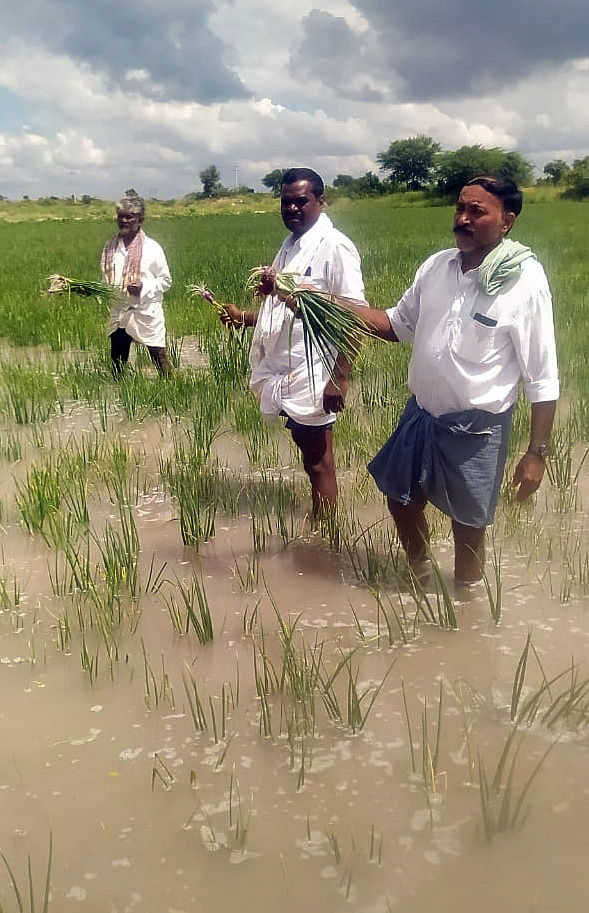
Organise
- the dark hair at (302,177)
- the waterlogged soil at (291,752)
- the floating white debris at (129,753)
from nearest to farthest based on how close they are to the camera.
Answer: the waterlogged soil at (291,752)
the floating white debris at (129,753)
the dark hair at (302,177)

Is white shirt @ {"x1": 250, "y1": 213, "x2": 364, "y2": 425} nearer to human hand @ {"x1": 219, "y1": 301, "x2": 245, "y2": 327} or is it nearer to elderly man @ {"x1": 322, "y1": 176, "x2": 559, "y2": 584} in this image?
human hand @ {"x1": 219, "y1": 301, "x2": 245, "y2": 327}

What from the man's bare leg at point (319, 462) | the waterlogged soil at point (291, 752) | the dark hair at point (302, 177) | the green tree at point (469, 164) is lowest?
the waterlogged soil at point (291, 752)

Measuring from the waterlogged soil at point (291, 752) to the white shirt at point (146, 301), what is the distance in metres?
2.78

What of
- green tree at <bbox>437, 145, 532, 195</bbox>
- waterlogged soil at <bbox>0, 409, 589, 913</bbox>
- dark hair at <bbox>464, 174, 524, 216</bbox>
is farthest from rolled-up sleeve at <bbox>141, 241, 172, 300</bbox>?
green tree at <bbox>437, 145, 532, 195</bbox>

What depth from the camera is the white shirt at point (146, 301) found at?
544 centimetres

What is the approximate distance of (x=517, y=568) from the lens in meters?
3.10

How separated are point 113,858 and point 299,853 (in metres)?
0.41

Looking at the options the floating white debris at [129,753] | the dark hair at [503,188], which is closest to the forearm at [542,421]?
the dark hair at [503,188]

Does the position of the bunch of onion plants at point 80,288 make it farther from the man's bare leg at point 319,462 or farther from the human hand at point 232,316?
the man's bare leg at point 319,462

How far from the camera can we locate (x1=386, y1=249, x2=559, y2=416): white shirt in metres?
2.41

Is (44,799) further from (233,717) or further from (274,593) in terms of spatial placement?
(274,593)

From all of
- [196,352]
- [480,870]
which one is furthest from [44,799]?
[196,352]

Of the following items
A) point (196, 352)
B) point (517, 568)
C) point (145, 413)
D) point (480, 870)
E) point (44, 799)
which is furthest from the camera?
point (196, 352)

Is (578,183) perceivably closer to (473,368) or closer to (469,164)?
(469,164)
